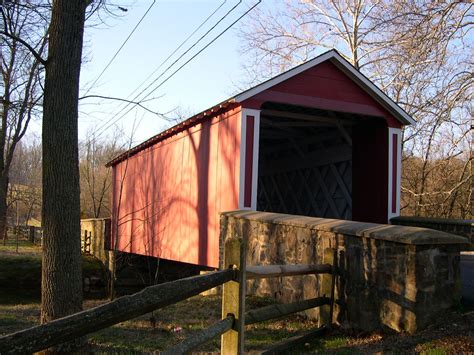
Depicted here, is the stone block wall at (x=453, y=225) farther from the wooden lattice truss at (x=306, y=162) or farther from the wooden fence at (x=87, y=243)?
the wooden fence at (x=87, y=243)

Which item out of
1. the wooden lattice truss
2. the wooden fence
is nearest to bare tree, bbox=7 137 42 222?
the wooden fence

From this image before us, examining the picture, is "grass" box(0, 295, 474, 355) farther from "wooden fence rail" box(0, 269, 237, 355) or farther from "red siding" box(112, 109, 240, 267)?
"red siding" box(112, 109, 240, 267)

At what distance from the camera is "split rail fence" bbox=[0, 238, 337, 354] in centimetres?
209

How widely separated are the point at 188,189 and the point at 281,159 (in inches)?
174

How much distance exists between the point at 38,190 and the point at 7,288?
30358 mm

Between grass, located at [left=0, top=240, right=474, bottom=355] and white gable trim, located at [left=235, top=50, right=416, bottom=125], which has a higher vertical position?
white gable trim, located at [left=235, top=50, right=416, bottom=125]

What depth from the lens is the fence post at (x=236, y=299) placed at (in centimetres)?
341

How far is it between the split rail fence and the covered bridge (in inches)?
159

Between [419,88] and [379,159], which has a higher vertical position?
[419,88]

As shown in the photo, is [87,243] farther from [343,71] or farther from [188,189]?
[343,71]

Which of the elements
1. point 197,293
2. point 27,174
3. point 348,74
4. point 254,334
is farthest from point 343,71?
point 27,174

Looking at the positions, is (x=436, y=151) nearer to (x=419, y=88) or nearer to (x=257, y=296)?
(x=419, y=88)

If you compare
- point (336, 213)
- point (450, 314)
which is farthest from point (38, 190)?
point (450, 314)

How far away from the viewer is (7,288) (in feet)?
45.1
